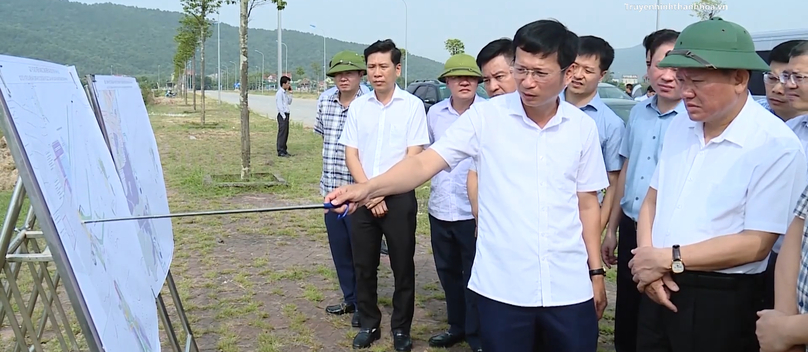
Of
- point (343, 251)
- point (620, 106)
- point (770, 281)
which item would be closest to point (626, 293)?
point (770, 281)

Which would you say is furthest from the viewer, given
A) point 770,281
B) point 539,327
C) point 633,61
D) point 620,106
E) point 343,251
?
point 633,61

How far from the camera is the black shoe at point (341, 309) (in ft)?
13.2

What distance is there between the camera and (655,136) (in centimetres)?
273

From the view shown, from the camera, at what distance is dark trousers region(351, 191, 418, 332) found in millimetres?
3332

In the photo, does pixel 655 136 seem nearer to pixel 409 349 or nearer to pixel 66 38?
pixel 409 349

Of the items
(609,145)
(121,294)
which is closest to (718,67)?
(609,145)

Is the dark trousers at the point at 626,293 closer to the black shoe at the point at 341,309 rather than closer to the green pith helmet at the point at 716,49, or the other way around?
the green pith helmet at the point at 716,49

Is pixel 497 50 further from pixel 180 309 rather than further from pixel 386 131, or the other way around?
pixel 180 309

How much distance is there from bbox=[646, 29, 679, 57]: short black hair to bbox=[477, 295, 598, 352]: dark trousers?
4.12ft

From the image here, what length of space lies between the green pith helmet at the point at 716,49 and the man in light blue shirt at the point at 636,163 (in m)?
0.69

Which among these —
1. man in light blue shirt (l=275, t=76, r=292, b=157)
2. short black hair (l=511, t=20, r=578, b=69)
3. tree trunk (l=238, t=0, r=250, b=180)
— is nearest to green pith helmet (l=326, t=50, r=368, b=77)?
short black hair (l=511, t=20, r=578, b=69)

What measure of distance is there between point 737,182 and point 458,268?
1.86 metres

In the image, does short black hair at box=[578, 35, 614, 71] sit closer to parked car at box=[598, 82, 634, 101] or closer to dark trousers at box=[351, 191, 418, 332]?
dark trousers at box=[351, 191, 418, 332]

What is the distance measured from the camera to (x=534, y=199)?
2053 mm
